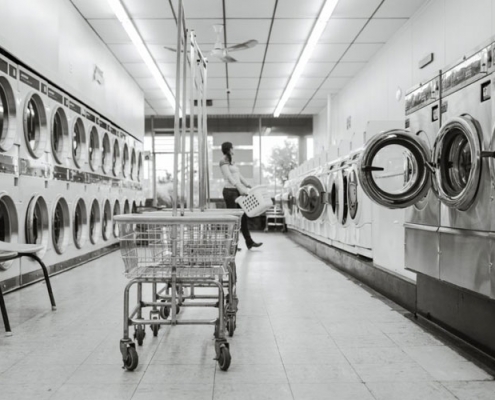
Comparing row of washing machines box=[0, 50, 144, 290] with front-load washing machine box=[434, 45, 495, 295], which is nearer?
front-load washing machine box=[434, 45, 495, 295]

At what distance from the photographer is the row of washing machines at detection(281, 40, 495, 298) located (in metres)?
2.34

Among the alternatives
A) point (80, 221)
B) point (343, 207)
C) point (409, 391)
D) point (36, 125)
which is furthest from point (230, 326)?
point (80, 221)

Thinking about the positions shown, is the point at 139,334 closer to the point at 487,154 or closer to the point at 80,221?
the point at 487,154

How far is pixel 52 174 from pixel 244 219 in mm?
2673

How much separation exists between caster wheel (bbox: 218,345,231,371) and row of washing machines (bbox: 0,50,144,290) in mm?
2348

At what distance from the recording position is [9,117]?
158 inches

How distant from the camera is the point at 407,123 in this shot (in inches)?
134

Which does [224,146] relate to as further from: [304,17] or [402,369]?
[402,369]

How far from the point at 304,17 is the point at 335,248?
2759mm

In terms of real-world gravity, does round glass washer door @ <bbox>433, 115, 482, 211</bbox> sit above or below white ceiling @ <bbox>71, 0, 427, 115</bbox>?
below

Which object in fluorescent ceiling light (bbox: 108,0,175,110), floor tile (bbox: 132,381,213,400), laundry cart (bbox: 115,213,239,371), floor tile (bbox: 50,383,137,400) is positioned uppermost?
fluorescent ceiling light (bbox: 108,0,175,110)

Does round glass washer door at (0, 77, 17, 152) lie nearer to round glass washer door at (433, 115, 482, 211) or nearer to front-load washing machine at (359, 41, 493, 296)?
front-load washing machine at (359, 41, 493, 296)

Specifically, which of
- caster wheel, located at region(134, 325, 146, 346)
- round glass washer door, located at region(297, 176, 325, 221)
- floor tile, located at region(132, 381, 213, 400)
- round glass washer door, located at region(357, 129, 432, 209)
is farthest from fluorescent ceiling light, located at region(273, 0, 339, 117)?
floor tile, located at region(132, 381, 213, 400)

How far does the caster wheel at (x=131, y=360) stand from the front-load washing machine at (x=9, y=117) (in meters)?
2.26
